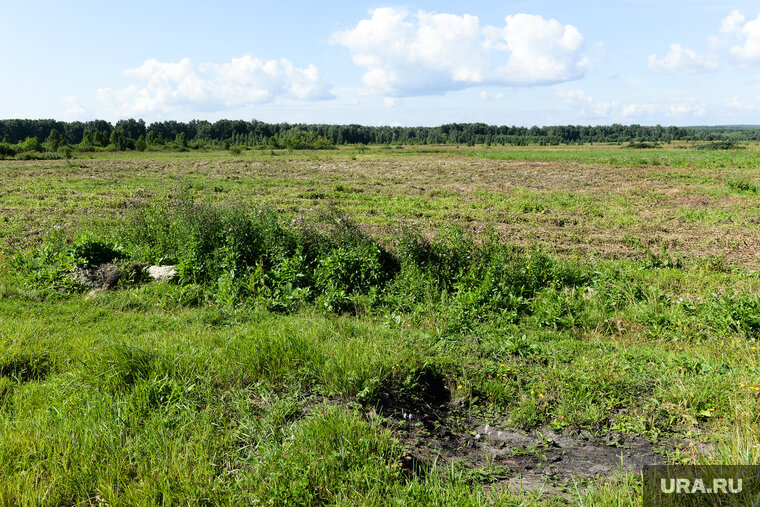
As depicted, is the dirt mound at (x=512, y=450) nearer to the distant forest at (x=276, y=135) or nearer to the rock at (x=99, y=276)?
the rock at (x=99, y=276)

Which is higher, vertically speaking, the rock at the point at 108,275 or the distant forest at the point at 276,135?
the distant forest at the point at 276,135

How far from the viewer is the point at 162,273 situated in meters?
7.57

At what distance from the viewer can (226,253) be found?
25.1ft

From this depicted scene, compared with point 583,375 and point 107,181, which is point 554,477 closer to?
point 583,375

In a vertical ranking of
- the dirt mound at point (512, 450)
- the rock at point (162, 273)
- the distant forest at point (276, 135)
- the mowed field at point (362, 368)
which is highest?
the distant forest at point (276, 135)

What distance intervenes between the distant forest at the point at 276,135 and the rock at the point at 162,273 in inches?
2601

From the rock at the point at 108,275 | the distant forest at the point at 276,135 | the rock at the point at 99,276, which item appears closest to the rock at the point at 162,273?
the rock at the point at 108,275

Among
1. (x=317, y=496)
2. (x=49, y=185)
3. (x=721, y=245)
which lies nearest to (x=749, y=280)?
(x=721, y=245)

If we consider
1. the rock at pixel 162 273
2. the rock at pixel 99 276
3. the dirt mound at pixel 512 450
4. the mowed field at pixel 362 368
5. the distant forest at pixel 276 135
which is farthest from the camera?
the distant forest at pixel 276 135

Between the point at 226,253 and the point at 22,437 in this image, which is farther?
the point at 226,253

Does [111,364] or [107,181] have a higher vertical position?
[107,181]

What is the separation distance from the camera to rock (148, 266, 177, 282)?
7.44 metres

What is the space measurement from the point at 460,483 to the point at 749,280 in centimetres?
755

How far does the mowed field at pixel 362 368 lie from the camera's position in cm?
282
